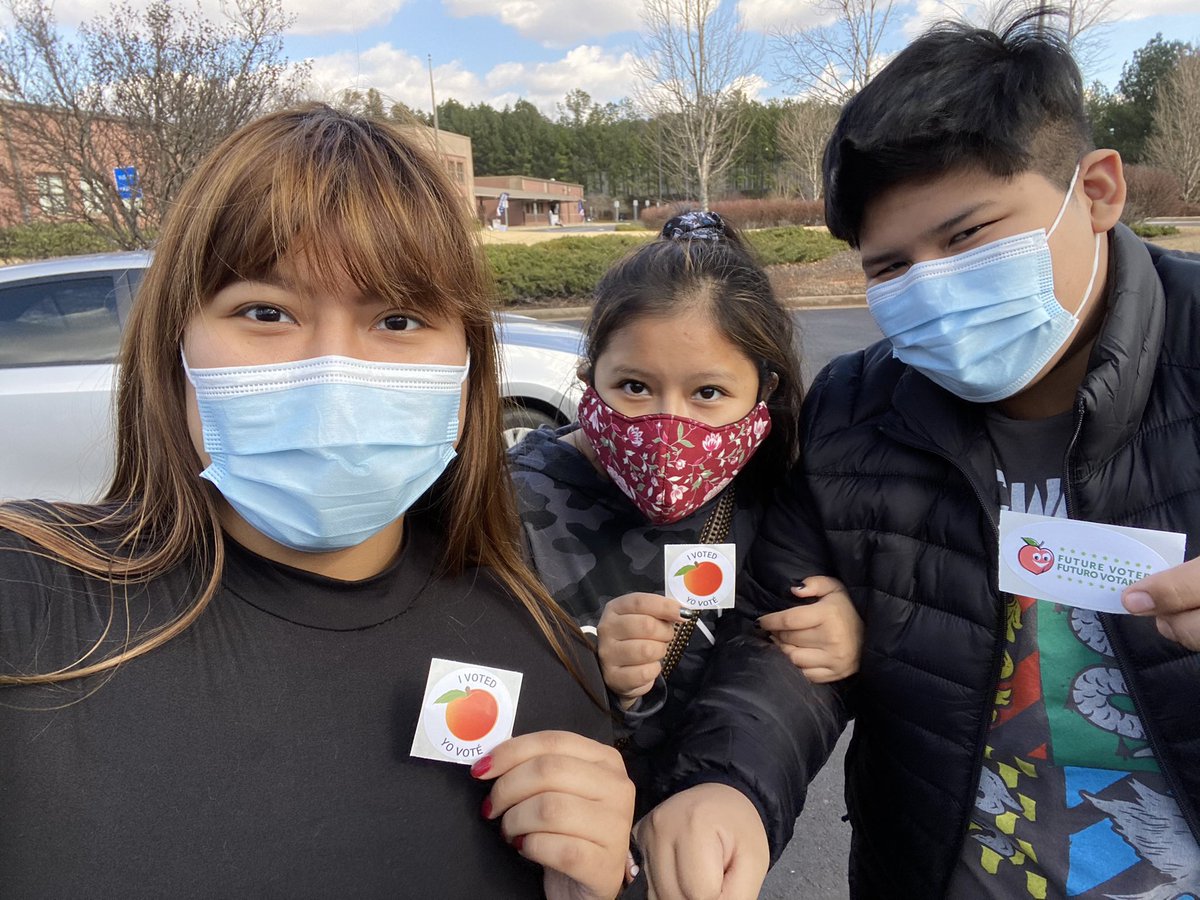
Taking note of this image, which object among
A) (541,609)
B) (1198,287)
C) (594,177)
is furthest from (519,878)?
(594,177)

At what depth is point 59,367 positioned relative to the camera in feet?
14.4

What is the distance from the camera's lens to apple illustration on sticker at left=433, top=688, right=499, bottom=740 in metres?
1.09

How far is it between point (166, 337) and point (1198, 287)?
1.71 meters

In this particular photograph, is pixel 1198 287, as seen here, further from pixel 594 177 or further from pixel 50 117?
pixel 594 177

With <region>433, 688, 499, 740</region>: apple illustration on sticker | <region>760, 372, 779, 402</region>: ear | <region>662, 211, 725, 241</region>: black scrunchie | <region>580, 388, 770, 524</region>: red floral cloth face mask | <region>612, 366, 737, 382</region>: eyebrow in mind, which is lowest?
<region>433, 688, 499, 740</region>: apple illustration on sticker

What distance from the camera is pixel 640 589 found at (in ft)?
6.01

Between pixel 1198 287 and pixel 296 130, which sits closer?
pixel 296 130

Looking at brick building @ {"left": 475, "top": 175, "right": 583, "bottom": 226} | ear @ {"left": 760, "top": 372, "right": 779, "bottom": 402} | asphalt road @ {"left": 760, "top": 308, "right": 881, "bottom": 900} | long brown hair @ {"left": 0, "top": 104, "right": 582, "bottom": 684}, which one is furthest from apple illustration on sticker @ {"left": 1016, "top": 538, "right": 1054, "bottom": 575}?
brick building @ {"left": 475, "top": 175, "right": 583, "bottom": 226}

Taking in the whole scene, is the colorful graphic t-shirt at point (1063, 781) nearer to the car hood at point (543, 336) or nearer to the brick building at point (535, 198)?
the car hood at point (543, 336)

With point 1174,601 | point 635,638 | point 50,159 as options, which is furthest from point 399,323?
point 50,159

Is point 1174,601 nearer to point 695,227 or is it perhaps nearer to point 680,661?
point 680,661

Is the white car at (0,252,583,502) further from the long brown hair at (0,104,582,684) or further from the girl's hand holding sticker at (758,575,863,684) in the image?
the long brown hair at (0,104,582,684)

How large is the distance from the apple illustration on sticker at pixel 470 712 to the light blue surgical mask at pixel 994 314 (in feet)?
3.50

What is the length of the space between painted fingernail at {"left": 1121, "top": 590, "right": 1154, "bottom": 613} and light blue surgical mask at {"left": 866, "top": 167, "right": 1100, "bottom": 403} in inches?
18.4
